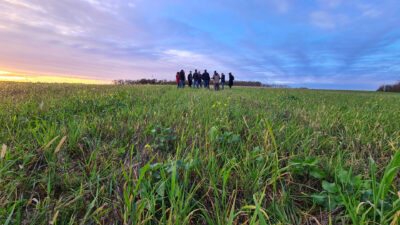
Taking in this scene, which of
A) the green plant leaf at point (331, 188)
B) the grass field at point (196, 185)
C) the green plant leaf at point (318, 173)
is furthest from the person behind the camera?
the green plant leaf at point (318, 173)

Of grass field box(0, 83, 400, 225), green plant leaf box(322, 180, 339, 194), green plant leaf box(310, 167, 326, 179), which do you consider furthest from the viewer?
green plant leaf box(310, 167, 326, 179)

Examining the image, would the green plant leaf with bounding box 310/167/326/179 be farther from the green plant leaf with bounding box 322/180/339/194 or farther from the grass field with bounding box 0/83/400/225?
the green plant leaf with bounding box 322/180/339/194

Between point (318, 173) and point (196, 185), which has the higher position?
point (318, 173)

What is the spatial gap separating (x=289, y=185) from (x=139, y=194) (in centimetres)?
117

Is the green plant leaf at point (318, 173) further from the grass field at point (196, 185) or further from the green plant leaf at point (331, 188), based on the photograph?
the green plant leaf at point (331, 188)

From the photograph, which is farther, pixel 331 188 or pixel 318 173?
pixel 318 173

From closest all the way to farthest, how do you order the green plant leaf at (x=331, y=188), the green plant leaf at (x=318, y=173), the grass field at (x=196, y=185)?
1. the grass field at (x=196, y=185)
2. the green plant leaf at (x=331, y=188)
3. the green plant leaf at (x=318, y=173)

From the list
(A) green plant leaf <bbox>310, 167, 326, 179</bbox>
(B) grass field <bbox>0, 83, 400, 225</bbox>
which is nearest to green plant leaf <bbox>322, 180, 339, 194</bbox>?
(B) grass field <bbox>0, 83, 400, 225</bbox>

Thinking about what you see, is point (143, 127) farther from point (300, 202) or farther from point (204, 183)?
point (300, 202)

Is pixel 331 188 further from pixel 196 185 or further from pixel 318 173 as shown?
pixel 196 185

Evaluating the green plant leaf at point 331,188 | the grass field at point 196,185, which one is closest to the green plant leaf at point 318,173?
the grass field at point 196,185

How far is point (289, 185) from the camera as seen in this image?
1.36m

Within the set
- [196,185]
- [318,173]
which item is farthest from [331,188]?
[196,185]

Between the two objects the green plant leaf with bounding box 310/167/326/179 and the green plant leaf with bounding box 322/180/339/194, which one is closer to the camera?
the green plant leaf with bounding box 322/180/339/194
